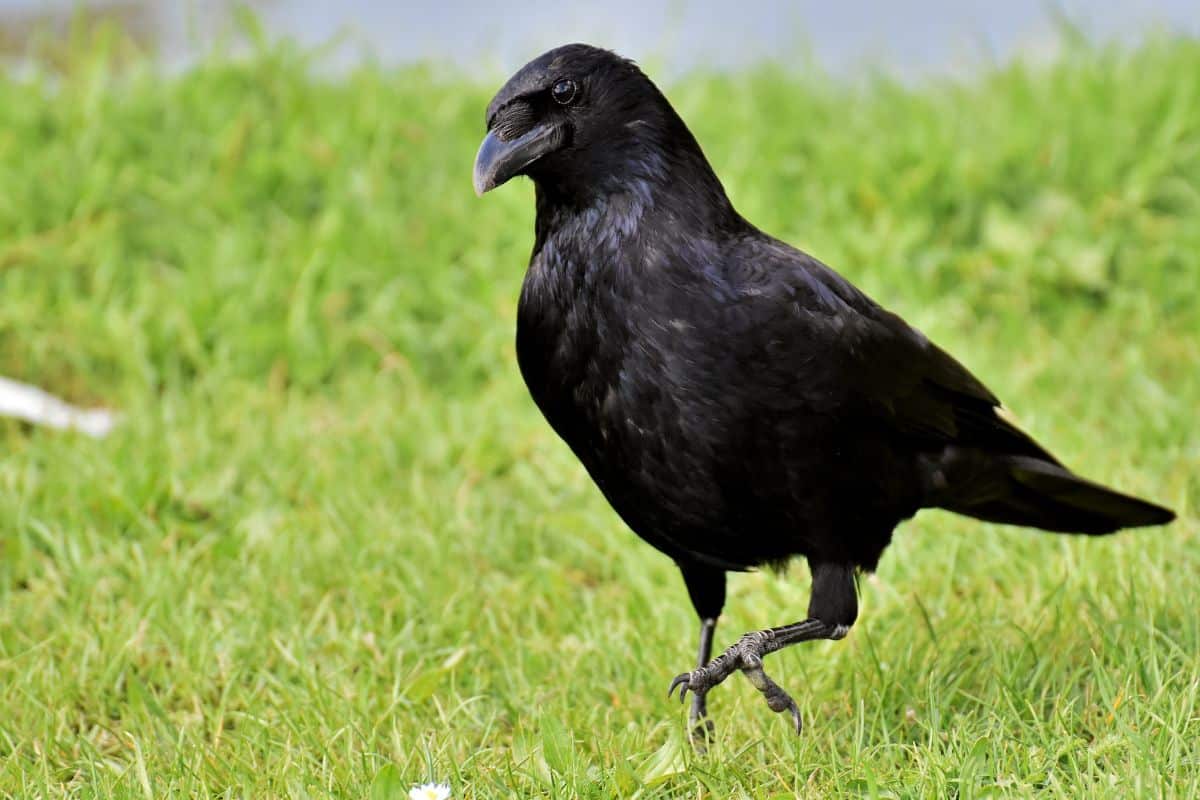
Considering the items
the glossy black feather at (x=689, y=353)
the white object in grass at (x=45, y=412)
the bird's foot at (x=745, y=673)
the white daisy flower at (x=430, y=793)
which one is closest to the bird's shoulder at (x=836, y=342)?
the glossy black feather at (x=689, y=353)

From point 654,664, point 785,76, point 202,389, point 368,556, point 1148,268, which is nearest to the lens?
point 654,664

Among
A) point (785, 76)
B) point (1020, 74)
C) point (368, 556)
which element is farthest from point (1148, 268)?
point (368, 556)

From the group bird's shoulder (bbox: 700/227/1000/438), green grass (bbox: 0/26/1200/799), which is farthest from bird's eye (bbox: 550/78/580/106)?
green grass (bbox: 0/26/1200/799)

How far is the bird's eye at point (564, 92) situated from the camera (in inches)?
114

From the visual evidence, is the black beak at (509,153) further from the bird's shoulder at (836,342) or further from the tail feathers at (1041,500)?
the tail feathers at (1041,500)

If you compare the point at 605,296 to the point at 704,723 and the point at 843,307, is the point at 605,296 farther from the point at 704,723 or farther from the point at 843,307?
the point at 704,723

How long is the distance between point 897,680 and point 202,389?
2.96m

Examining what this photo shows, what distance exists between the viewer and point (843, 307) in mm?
2984

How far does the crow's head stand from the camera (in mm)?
2879

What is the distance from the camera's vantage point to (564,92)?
9.52 feet

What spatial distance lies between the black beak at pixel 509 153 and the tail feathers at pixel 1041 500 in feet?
3.90

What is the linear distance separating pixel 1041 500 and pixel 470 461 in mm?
1900

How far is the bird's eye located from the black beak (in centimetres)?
6

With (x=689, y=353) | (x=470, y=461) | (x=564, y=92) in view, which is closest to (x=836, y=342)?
(x=689, y=353)
